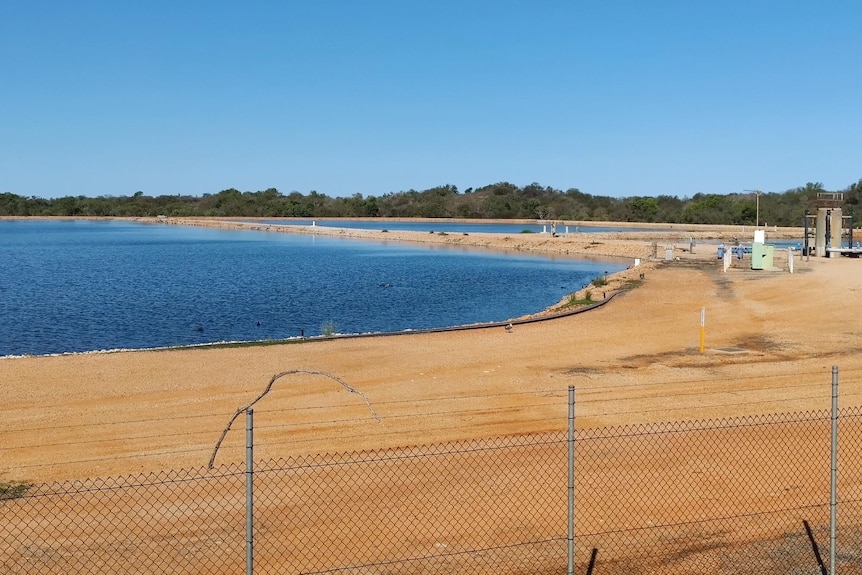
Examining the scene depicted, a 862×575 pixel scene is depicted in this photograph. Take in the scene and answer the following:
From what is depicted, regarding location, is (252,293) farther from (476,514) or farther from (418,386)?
(476,514)

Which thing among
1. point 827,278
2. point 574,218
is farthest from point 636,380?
point 574,218

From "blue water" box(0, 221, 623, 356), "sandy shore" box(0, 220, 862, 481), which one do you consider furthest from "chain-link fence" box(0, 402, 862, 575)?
"blue water" box(0, 221, 623, 356)

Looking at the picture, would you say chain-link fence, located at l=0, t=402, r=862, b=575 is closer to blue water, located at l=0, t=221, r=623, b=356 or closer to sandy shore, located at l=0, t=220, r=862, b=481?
sandy shore, located at l=0, t=220, r=862, b=481

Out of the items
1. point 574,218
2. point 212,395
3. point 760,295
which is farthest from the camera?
point 574,218

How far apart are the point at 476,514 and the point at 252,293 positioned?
→ 39.6 metres

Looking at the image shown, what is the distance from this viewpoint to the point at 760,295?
3616 cm

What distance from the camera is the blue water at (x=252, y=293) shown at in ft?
112

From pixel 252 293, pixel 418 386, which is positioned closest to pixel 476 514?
pixel 418 386

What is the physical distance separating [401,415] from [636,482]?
485 centimetres

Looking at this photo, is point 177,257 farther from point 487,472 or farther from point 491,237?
point 487,472

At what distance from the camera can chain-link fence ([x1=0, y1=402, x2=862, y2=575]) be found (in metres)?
9.54

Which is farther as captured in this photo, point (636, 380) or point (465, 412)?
point (636, 380)

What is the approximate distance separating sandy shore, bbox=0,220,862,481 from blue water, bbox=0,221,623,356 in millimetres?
8297

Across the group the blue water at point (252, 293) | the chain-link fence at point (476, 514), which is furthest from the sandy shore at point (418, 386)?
the blue water at point (252, 293)
